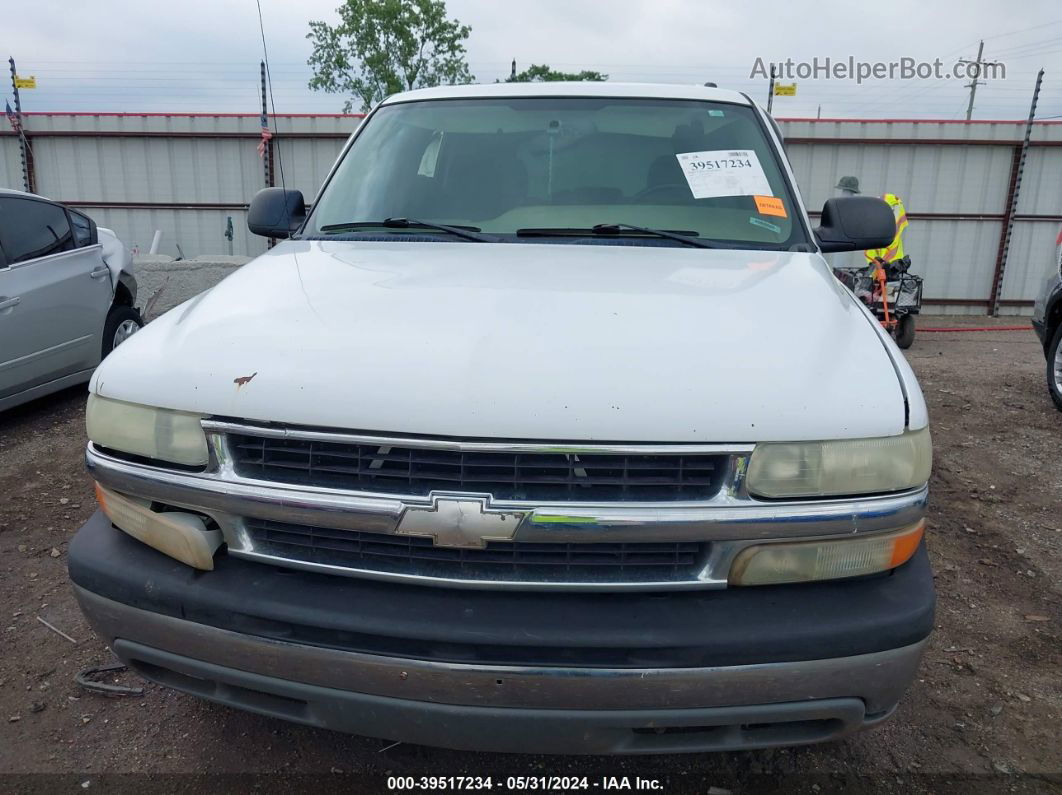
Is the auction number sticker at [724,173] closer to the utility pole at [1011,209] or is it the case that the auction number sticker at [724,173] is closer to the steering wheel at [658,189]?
the steering wheel at [658,189]

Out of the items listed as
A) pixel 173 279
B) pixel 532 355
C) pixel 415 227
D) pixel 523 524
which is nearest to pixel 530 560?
pixel 523 524

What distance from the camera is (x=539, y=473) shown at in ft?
5.42

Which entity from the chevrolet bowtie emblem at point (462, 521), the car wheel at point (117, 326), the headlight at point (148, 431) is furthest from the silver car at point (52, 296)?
the chevrolet bowtie emblem at point (462, 521)

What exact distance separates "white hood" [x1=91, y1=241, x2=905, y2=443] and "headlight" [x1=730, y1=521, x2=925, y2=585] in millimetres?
246

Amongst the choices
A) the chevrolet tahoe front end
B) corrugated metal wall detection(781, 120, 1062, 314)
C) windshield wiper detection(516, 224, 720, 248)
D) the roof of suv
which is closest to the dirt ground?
the chevrolet tahoe front end

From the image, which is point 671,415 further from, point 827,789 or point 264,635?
point 827,789

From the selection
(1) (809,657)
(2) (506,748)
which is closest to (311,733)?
(2) (506,748)

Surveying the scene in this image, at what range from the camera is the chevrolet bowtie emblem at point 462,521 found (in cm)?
163

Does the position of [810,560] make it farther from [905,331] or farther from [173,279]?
[173,279]

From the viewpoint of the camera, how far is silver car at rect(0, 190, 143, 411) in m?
5.09

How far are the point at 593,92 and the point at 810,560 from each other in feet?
7.21

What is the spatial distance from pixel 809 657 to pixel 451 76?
38.8 m

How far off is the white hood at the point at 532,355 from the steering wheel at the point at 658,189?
62cm

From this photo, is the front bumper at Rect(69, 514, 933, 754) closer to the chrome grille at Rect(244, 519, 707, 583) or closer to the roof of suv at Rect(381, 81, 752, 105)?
the chrome grille at Rect(244, 519, 707, 583)
